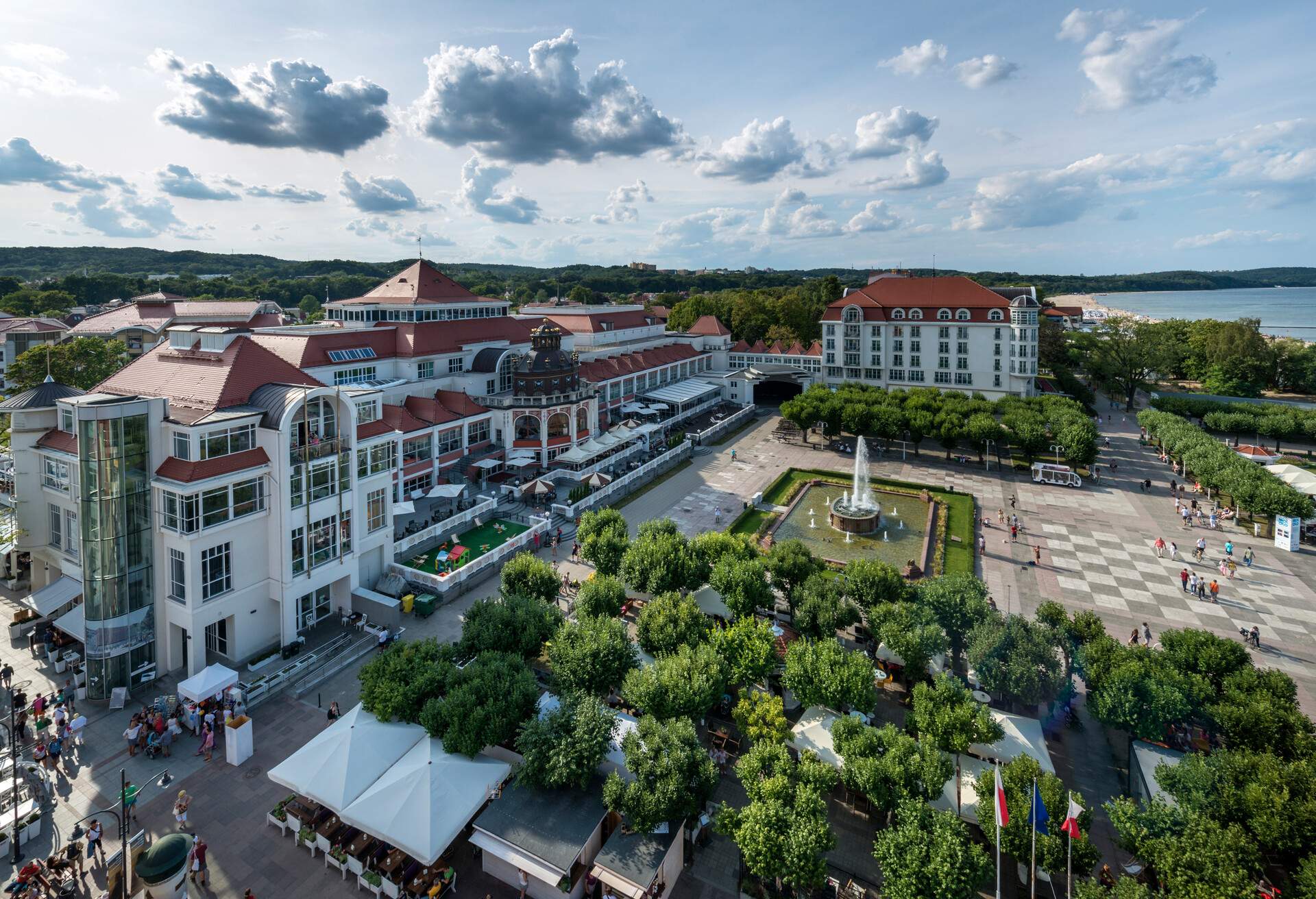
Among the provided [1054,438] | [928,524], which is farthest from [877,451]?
A: [928,524]

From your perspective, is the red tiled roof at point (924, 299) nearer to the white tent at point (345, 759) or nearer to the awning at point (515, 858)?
the white tent at point (345, 759)

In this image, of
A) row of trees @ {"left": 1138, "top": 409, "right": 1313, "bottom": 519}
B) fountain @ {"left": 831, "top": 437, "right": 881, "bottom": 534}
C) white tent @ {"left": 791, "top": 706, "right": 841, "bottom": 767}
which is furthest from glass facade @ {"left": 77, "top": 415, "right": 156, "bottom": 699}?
row of trees @ {"left": 1138, "top": 409, "right": 1313, "bottom": 519}

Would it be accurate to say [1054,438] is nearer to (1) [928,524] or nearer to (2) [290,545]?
(1) [928,524]

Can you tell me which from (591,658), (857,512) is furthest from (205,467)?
(857,512)

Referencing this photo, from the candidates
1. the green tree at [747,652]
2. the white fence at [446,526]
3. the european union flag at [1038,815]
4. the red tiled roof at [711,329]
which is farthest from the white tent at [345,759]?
the red tiled roof at [711,329]

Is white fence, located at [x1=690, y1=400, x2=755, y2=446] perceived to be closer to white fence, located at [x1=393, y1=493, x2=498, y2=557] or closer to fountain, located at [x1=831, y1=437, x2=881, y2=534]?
fountain, located at [x1=831, y1=437, x2=881, y2=534]

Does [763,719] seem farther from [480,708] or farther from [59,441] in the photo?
[59,441]
